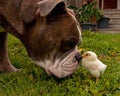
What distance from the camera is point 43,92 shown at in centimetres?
287

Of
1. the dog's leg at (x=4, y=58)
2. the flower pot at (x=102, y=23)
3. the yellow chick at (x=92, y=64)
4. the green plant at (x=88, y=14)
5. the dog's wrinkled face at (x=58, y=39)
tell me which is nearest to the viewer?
the dog's wrinkled face at (x=58, y=39)

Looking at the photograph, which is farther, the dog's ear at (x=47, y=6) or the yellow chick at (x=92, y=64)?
the yellow chick at (x=92, y=64)

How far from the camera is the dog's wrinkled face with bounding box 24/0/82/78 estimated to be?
284cm

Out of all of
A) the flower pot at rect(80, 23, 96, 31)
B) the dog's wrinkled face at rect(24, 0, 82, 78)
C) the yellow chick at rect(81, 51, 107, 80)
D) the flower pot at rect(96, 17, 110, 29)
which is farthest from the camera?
the flower pot at rect(96, 17, 110, 29)

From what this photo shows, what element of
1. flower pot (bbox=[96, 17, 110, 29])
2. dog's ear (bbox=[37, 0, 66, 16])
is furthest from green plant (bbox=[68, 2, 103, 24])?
dog's ear (bbox=[37, 0, 66, 16])

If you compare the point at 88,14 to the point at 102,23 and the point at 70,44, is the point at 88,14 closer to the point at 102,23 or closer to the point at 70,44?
the point at 102,23

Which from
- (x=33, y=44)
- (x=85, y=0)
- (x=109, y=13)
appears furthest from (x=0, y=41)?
(x=109, y=13)

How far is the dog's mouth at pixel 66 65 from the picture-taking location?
2.90 metres

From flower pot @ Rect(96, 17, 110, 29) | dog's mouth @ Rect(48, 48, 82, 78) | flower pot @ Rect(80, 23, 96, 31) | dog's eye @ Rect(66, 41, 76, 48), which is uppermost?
dog's eye @ Rect(66, 41, 76, 48)

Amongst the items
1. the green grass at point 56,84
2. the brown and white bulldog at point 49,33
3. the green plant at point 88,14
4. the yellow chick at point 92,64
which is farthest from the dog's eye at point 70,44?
the green plant at point 88,14

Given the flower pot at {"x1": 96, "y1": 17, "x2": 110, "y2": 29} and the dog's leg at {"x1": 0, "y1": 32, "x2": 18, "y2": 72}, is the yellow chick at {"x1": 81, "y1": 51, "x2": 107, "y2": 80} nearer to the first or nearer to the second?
the dog's leg at {"x1": 0, "y1": 32, "x2": 18, "y2": 72}

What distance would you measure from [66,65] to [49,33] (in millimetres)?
309

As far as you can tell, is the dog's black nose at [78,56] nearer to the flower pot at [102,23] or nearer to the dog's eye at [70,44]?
the dog's eye at [70,44]

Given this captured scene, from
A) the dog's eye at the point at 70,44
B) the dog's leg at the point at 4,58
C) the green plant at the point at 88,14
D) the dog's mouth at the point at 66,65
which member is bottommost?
the green plant at the point at 88,14
